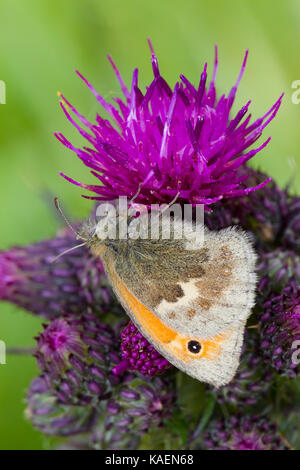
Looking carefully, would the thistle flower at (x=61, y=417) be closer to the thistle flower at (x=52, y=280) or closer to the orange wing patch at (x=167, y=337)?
the thistle flower at (x=52, y=280)

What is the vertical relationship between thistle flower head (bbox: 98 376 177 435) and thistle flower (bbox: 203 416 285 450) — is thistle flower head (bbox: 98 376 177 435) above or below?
above

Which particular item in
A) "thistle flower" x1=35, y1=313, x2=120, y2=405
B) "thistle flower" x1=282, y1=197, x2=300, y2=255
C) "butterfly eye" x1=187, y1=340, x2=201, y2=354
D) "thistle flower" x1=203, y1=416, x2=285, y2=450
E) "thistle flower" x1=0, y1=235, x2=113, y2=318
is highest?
"thistle flower" x1=282, y1=197, x2=300, y2=255

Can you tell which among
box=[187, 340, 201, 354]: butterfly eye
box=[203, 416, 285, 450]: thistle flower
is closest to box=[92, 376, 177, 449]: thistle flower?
box=[203, 416, 285, 450]: thistle flower

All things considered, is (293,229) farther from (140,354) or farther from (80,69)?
(80,69)

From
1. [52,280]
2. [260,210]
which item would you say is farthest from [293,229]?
[52,280]

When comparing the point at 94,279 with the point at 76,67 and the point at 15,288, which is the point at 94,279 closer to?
the point at 15,288

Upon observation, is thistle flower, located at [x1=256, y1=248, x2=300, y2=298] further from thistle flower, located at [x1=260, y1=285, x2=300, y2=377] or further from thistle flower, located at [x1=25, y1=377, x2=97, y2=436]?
thistle flower, located at [x1=25, y1=377, x2=97, y2=436]

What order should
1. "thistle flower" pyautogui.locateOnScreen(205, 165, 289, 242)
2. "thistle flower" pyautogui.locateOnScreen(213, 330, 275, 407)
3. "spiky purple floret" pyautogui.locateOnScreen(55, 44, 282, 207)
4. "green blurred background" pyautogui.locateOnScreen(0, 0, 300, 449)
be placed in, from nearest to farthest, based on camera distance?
"spiky purple floret" pyautogui.locateOnScreen(55, 44, 282, 207), "thistle flower" pyautogui.locateOnScreen(213, 330, 275, 407), "thistle flower" pyautogui.locateOnScreen(205, 165, 289, 242), "green blurred background" pyautogui.locateOnScreen(0, 0, 300, 449)

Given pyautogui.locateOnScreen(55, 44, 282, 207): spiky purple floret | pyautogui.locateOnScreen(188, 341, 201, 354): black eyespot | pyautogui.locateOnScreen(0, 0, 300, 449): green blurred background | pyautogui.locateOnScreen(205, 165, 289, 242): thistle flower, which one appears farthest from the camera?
pyautogui.locateOnScreen(0, 0, 300, 449): green blurred background
